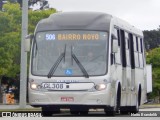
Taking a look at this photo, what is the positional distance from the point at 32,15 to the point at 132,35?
110 ft

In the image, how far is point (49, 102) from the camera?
21297 millimetres

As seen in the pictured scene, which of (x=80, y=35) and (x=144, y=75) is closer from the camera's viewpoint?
(x=80, y=35)

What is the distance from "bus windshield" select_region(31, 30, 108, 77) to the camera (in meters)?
21.5

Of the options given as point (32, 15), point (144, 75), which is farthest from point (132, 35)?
point (32, 15)

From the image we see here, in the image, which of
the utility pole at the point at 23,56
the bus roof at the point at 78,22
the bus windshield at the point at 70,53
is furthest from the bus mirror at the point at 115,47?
the utility pole at the point at 23,56

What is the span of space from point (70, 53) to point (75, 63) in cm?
38

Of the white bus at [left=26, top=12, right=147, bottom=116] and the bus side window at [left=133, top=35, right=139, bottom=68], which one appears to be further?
the bus side window at [left=133, top=35, right=139, bottom=68]

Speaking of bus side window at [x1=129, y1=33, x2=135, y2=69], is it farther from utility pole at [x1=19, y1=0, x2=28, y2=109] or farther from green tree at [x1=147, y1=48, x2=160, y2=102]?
green tree at [x1=147, y1=48, x2=160, y2=102]

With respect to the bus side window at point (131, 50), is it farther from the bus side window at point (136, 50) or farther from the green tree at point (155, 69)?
the green tree at point (155, 69)

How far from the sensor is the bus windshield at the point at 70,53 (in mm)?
21516

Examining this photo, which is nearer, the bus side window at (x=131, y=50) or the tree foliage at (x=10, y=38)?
the bus side window at (x=131, y=50)

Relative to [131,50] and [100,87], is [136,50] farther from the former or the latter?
[100,87]

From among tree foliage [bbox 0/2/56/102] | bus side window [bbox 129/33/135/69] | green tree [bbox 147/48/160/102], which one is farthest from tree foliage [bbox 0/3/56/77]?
bus side window [bbox 129/33/135/69]

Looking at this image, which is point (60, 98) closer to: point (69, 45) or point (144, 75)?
point (69, 45)
